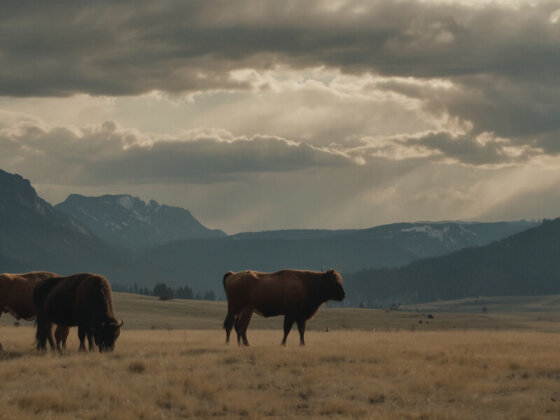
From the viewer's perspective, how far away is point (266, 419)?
16547 mm

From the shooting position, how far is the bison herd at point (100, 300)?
24.9 metres

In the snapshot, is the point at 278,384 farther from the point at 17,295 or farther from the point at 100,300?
the point at 17,295

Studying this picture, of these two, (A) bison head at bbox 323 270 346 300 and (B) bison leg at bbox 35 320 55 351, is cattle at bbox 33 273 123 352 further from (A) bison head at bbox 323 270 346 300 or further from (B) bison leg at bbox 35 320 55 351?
(A) bison head at bbox 323 270 346 300

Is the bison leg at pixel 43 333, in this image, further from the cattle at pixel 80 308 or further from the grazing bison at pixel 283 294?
the grazing bison at pixel 283 294

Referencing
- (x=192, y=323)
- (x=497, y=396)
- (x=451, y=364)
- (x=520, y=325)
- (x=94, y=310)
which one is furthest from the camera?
(x=520, y=325)

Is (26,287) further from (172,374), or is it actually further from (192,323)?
(192,323)

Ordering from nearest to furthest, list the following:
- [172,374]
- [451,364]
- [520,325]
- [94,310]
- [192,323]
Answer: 1. [172,374]
2. [451,364]
3. [94,310]
4. [192,323]
5. [520,325]

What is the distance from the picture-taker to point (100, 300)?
81.2 feet

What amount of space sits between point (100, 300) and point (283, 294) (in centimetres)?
706

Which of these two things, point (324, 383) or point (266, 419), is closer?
point (266, 419)

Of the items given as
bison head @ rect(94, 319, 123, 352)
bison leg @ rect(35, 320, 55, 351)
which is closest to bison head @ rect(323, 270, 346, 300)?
bison head @ rect(94, 319, 123, 352)

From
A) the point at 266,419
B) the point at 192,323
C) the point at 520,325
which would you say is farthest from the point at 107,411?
the point at 520,325

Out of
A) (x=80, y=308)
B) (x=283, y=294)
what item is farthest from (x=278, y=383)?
(x=283, y=294)

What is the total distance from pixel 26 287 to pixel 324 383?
1318cm
